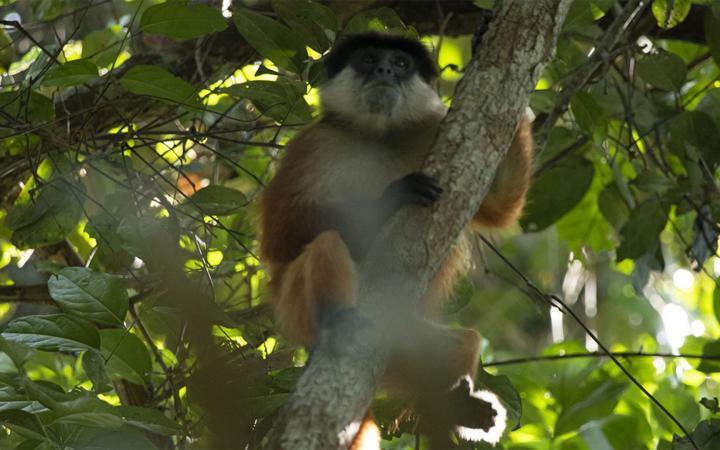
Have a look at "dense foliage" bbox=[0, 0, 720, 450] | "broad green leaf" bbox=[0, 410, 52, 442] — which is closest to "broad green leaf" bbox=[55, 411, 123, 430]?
"dense foliage" bbox=[0, 0, 720, 450]

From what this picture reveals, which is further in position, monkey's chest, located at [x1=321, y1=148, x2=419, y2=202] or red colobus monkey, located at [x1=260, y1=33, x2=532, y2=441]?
monkey's chest, located at [x1=321, y1=148, x2=419, y2=202]

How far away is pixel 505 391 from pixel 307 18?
2.32 meters

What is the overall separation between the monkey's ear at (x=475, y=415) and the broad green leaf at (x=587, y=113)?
5.70ft

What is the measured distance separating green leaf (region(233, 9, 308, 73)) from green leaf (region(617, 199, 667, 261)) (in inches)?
96.1

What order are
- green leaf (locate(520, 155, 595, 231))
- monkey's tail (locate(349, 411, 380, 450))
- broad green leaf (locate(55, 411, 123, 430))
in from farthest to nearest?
1. green leaf (locate(520, 155, 595, 231))
2. monkey's tail (locate(349, 411, 380, 450))
3. broad green leaf (locate(55, 411, 123, 430))

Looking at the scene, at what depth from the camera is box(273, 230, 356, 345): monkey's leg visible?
4.46 metres

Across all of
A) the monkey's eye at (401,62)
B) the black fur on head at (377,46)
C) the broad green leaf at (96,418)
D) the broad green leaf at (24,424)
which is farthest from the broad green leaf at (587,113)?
the broad green leaf at (24,424)

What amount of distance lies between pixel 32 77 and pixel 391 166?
6.84 ft

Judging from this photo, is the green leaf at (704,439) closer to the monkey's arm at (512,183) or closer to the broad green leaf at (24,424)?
the monkey's arm at (512,183)

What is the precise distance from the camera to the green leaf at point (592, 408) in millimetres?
5289

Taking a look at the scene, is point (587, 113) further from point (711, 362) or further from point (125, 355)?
point (125, 355)

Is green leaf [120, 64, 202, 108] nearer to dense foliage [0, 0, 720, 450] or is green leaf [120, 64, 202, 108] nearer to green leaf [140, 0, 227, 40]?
dense foliage [0, 0, 720, 450]

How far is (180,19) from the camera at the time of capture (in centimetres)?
402

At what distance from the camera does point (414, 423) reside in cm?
491
